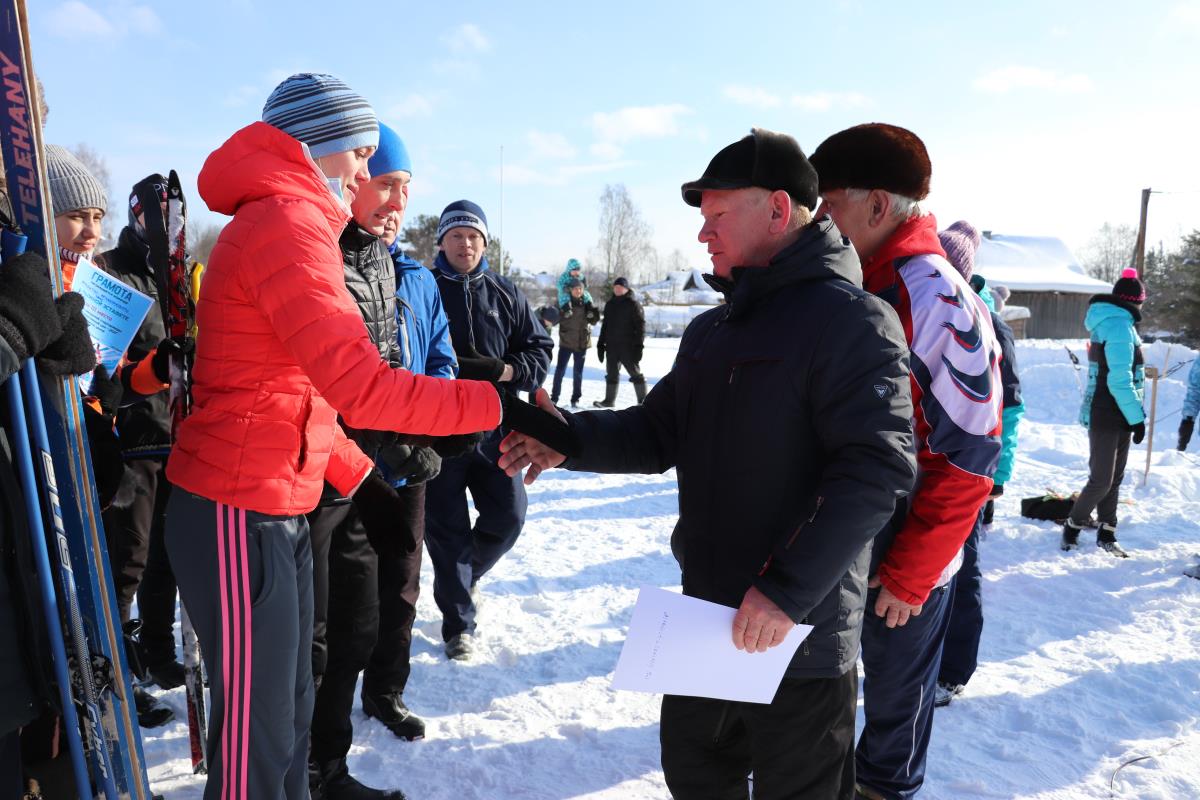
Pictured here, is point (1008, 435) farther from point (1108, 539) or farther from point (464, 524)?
point (464, 524)

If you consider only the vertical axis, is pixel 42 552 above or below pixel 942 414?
below

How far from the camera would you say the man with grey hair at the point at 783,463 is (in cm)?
164

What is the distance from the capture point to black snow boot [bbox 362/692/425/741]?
302 centimetres

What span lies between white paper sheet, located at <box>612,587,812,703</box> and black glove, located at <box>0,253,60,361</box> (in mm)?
1319

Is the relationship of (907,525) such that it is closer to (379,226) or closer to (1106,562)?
(379,226)

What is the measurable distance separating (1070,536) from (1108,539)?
267 mm

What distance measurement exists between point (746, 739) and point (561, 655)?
1.93 meters

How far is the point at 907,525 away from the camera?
7.35 feet

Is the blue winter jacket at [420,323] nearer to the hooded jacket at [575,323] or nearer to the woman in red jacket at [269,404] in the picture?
the woman in red jacket at [269,404]

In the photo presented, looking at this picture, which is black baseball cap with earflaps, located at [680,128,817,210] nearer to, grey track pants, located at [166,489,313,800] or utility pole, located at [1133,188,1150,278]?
grey track pants, located at [166,489,313,800]

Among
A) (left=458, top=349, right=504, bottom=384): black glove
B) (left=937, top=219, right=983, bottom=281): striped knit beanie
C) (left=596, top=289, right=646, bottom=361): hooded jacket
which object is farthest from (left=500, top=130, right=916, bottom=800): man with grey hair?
(left=596, top=289, right=646, bottom=361): hooded jacket

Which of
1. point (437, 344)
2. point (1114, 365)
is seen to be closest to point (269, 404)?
point (437, 344)

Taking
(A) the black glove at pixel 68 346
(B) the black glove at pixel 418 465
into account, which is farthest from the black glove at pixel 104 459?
(B) the black glove at pixel 418 465

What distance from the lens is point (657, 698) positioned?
3.41m
